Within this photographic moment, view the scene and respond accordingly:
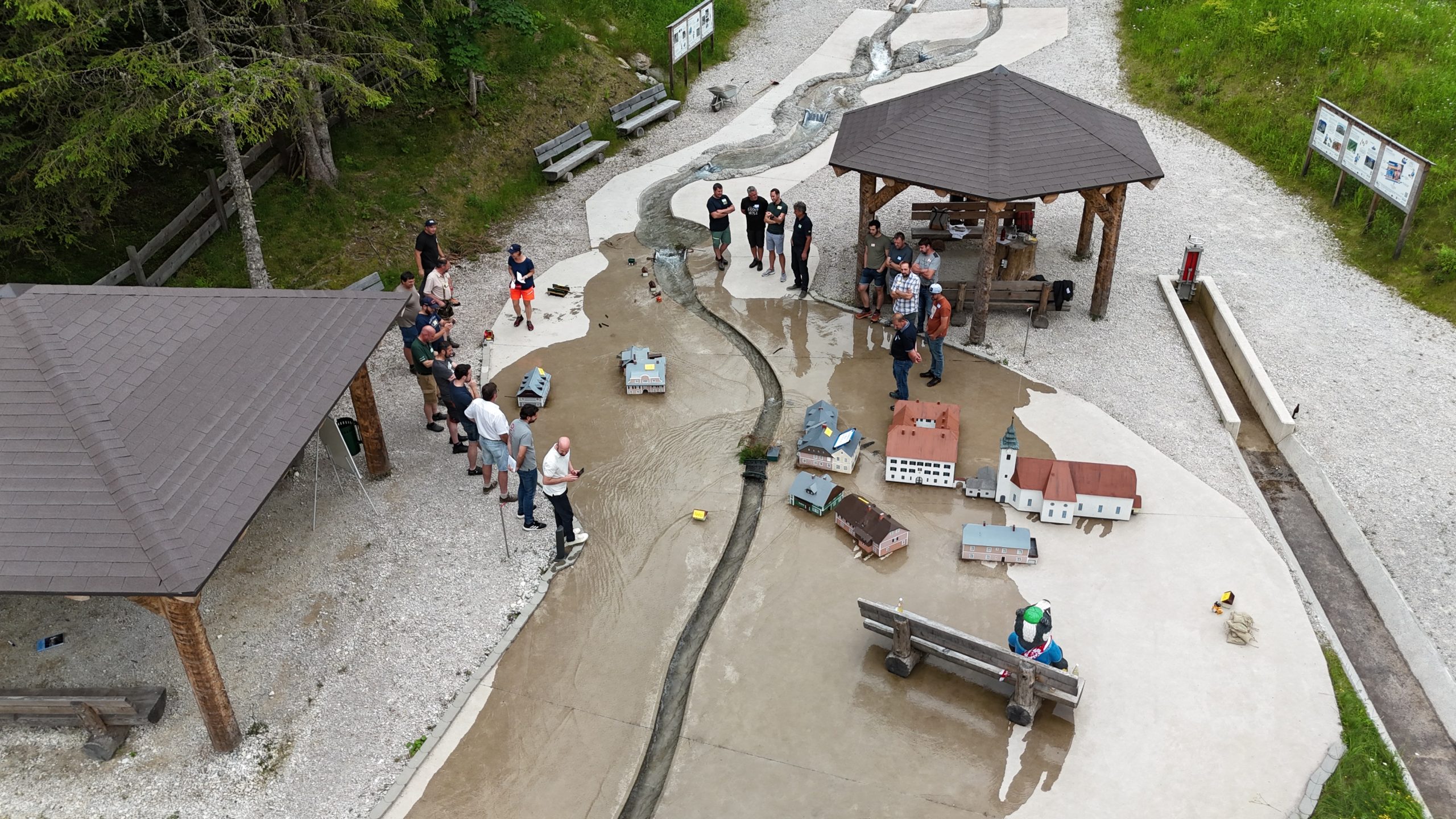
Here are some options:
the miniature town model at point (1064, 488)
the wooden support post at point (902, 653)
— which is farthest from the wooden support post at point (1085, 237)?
the wooden support post at point (902, 653)

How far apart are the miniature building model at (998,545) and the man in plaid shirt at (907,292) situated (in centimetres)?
369

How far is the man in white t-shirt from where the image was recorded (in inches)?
501

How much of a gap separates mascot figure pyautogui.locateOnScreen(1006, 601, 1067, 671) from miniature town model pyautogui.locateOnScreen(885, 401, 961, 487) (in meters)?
3.19

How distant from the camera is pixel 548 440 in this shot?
14500 mm

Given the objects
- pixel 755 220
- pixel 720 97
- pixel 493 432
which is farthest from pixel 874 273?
pixel 720 97

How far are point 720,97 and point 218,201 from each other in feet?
39.4

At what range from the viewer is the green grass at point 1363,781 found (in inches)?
366

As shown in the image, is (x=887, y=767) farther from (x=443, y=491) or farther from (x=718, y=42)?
(x=718, y=42)

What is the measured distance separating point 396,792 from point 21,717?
13.2 feet

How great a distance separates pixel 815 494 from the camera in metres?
13.1

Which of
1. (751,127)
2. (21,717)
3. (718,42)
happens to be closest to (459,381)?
(21,717)

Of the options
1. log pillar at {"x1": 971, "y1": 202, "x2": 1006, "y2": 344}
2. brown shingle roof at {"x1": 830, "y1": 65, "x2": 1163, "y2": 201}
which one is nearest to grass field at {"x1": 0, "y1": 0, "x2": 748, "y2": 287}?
brown shingle roof at {"x1": 830, "y1": 65, "x2": 1163, "y2": 201}

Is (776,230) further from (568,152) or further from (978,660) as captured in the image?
(978,660)

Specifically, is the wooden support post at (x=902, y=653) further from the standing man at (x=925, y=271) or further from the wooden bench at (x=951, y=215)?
the wooden bench at (x=951, y=215)
